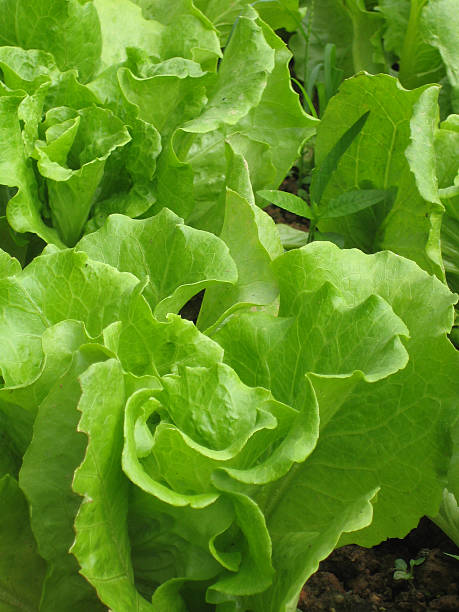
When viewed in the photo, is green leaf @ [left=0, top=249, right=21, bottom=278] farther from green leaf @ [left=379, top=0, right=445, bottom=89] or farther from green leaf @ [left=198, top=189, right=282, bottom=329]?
green leaf @ [left=379, top=0, right=445, bottom=89]

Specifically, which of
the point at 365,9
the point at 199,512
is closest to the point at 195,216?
the point at 199,512

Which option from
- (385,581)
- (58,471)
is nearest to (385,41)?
(385,581)

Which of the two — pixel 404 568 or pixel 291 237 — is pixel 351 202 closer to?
pixel 291 237

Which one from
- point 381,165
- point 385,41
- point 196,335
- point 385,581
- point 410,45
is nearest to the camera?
point 196,335

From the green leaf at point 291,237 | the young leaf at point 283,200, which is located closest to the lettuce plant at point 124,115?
the young leaf at point 283,200

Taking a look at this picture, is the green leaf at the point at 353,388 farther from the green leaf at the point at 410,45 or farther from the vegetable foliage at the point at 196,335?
the green leaf at the point at 410,45

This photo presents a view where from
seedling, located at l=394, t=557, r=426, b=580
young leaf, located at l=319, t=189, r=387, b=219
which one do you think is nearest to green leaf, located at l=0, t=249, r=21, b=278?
young leaf, located at l=319, t=189, r=387, b=219
